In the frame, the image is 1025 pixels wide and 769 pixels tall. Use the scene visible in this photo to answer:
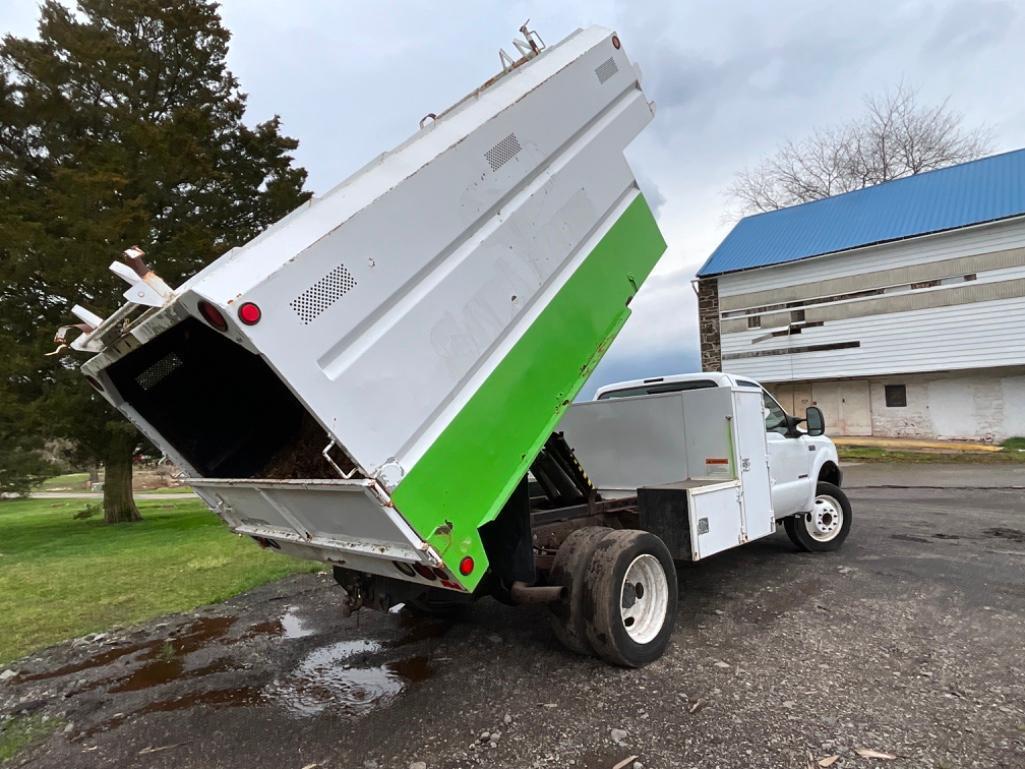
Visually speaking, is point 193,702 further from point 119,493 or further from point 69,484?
point 69,484

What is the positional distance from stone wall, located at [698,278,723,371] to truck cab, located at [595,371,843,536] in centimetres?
1913

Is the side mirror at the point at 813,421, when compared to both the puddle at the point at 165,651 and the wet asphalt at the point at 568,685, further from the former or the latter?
the puddle at the point at 165,651

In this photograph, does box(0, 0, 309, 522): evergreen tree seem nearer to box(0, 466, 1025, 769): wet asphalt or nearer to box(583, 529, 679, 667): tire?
box(0, 466, 1025, 769): wet asphalt

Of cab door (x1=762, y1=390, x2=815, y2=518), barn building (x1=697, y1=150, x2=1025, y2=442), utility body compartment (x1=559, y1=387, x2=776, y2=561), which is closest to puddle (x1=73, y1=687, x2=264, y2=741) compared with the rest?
utility body compartment (x1=559, y1=387, x2=776, y2=561)

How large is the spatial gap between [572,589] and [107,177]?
13.0 meters

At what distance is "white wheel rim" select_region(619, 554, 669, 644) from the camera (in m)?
4.64

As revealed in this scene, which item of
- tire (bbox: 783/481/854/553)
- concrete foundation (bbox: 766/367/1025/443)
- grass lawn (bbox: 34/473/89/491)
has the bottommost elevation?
grass lawn (bbox: 34/473/89/491)

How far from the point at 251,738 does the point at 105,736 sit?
3.12ft

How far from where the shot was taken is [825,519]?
7.77 m

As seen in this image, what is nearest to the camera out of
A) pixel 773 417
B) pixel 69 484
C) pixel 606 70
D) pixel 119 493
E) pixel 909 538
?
pixel 606 70

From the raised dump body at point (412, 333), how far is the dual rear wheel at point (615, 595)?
0.68m

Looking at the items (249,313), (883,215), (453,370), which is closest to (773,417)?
(453,370)

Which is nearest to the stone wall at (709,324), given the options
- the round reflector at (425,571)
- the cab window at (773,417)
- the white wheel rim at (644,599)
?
the cab window at (773,417)

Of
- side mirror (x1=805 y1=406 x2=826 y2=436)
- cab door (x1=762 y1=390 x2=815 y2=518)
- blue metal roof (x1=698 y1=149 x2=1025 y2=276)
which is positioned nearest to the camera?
cab door (x1=762 y1=390 x2=815 y2=518)
